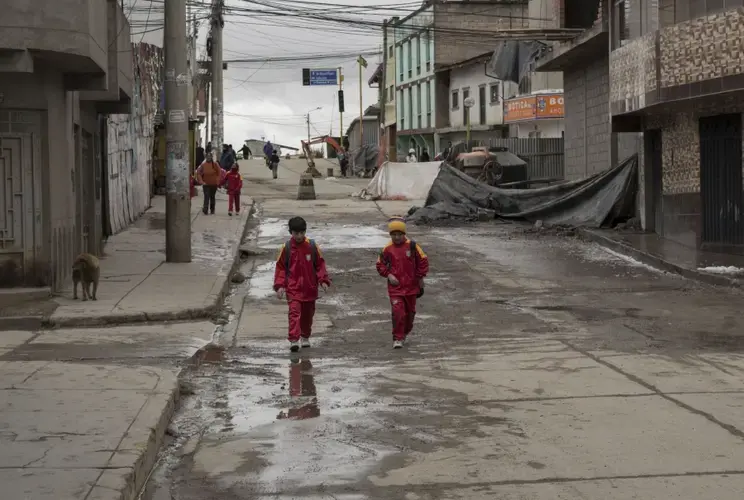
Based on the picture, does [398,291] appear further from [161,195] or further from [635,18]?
[161,195]

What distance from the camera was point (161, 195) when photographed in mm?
36906

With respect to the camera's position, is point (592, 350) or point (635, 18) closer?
point (592, 350)

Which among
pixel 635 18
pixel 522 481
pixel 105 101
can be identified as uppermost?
pixel 635 18

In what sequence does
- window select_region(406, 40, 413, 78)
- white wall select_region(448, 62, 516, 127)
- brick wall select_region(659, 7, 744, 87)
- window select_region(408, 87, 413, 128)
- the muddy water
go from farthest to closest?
window select_region(408, 87, 413, 128) < window select_region(406, 40, 413, 78) < white wall select_region(448, 62, 516, 127) < brick wall select_region(659, 7, 744, 87) < the muddy water

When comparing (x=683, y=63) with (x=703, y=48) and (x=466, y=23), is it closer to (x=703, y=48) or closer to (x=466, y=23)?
(x=703, y=48)

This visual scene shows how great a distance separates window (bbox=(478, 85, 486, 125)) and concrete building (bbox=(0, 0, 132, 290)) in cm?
4025

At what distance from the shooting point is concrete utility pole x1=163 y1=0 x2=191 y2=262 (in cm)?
1864

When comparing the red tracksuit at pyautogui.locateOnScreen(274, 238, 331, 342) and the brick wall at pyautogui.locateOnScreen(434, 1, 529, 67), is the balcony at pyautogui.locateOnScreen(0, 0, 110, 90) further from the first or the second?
the brick wall at pyautogui.locateOnScreen(434, 1, 529, 67)

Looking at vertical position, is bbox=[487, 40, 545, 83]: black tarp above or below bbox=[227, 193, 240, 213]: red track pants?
above

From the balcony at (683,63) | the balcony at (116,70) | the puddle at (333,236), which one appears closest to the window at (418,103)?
the puddle at (333,236)

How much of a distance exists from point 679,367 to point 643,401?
5.52 feet

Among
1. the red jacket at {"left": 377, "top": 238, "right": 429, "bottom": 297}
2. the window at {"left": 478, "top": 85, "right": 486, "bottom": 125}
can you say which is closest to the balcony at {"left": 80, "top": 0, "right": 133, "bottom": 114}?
the red jacket at {"left": 377, "top": 238, "right": 429, "bottom": 297}

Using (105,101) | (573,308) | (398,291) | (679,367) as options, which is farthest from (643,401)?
(105,101)

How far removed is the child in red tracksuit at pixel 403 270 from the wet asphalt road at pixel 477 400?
46 centimetres
